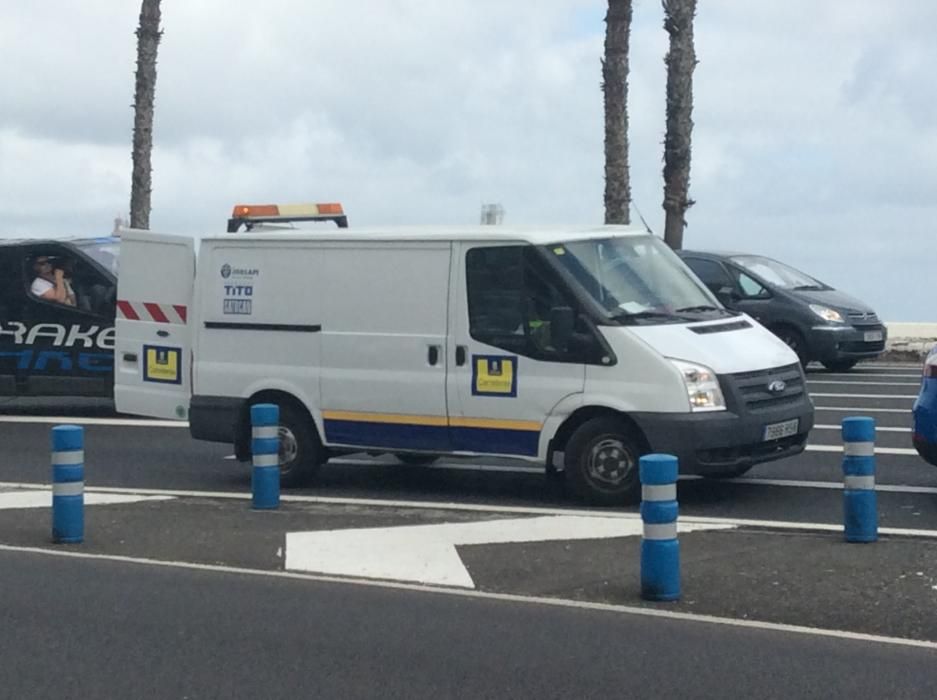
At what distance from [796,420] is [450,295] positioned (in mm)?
2692

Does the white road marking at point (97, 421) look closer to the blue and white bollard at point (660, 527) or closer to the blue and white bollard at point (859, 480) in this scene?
the blue and white bollard at point (859, 480)

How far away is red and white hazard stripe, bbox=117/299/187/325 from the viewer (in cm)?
1443

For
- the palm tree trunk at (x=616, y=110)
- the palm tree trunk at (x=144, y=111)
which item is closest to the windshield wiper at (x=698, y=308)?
the palm tree trunk at (x=616, y=110)

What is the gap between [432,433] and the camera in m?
13.2

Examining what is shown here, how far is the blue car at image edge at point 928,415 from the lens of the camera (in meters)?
12.2

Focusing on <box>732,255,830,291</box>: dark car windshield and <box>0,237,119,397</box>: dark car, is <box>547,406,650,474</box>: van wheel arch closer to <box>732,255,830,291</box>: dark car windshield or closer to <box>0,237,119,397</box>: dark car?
<box>0,237,119,397</box>: dark car

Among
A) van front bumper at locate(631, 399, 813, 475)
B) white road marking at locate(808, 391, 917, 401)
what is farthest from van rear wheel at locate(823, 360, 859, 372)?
van front bumper at locate(631, 399, 813, 475)

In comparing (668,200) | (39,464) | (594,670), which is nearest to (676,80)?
(668,200)

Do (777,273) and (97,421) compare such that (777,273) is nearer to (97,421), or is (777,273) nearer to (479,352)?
(97,421)

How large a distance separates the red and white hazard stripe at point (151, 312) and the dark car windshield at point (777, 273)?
11434 millimetres

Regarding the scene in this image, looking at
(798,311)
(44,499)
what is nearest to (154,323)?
(44,499)

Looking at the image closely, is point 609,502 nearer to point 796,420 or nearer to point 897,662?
point 796,420

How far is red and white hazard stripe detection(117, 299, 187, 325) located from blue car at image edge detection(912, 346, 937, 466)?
19.4 ft

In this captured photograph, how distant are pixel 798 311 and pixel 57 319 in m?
9.98
